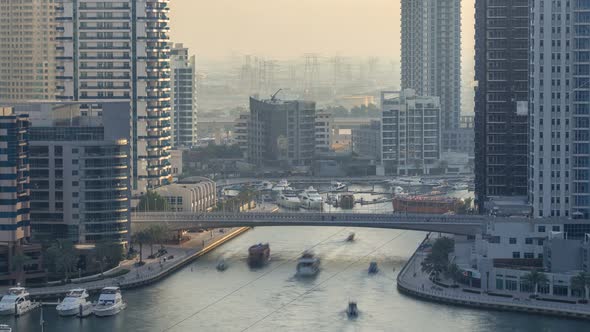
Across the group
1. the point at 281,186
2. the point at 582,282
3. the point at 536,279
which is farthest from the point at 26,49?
the point at 582,282

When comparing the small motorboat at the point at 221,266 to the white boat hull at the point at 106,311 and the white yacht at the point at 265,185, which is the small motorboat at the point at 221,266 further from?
the white yacht at the point at 265,185

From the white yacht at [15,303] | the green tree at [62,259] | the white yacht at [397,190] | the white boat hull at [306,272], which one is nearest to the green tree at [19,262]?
the green tree at [62,259]

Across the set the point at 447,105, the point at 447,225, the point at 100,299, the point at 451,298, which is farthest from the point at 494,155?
the point at 447,105

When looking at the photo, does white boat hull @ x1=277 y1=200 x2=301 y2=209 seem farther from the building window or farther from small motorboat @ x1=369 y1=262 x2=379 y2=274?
the building window

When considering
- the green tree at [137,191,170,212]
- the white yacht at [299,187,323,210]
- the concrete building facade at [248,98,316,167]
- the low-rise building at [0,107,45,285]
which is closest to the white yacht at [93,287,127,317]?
the low-rise building at [0,107,45,285]

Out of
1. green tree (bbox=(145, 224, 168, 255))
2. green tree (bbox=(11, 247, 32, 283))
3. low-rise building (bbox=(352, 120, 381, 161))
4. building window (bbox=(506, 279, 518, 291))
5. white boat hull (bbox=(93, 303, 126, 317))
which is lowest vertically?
white boat hull (bbox=(93, 303, 126, 317))

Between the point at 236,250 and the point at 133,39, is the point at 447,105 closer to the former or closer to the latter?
the point at 133,39
